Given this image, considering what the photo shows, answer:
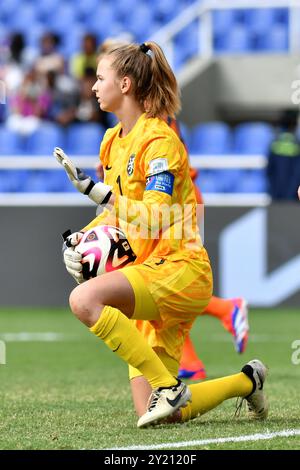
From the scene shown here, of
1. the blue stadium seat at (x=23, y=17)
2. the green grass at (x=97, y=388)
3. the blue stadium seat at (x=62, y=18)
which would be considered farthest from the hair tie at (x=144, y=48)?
the blue stadium seat at (x=23, y=17)

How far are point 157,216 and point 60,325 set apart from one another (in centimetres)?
600

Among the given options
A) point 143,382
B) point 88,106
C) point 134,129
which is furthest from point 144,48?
point 88,106

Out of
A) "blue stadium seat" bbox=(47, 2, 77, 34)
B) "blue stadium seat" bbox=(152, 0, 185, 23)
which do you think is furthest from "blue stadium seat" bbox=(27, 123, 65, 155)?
"blue stadium seat" bbox=(152, 0, 185, 23)

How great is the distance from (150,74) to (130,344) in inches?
49.5

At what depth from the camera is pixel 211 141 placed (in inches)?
544

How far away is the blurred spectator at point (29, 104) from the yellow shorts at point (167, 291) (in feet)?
30.8

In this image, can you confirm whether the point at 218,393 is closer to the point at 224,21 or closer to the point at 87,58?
the point at 87,58

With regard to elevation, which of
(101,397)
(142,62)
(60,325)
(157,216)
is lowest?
(60,325)

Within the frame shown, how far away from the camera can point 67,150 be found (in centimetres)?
1380

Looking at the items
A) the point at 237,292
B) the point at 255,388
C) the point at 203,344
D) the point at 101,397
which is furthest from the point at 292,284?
the point at 255,388

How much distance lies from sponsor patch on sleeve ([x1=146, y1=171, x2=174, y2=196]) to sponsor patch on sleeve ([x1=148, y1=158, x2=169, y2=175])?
0.02 metres

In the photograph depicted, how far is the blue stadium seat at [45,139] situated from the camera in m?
13.9

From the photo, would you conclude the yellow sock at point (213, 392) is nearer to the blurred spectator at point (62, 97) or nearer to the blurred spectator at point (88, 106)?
the blurred spectator at point (88, 106)
